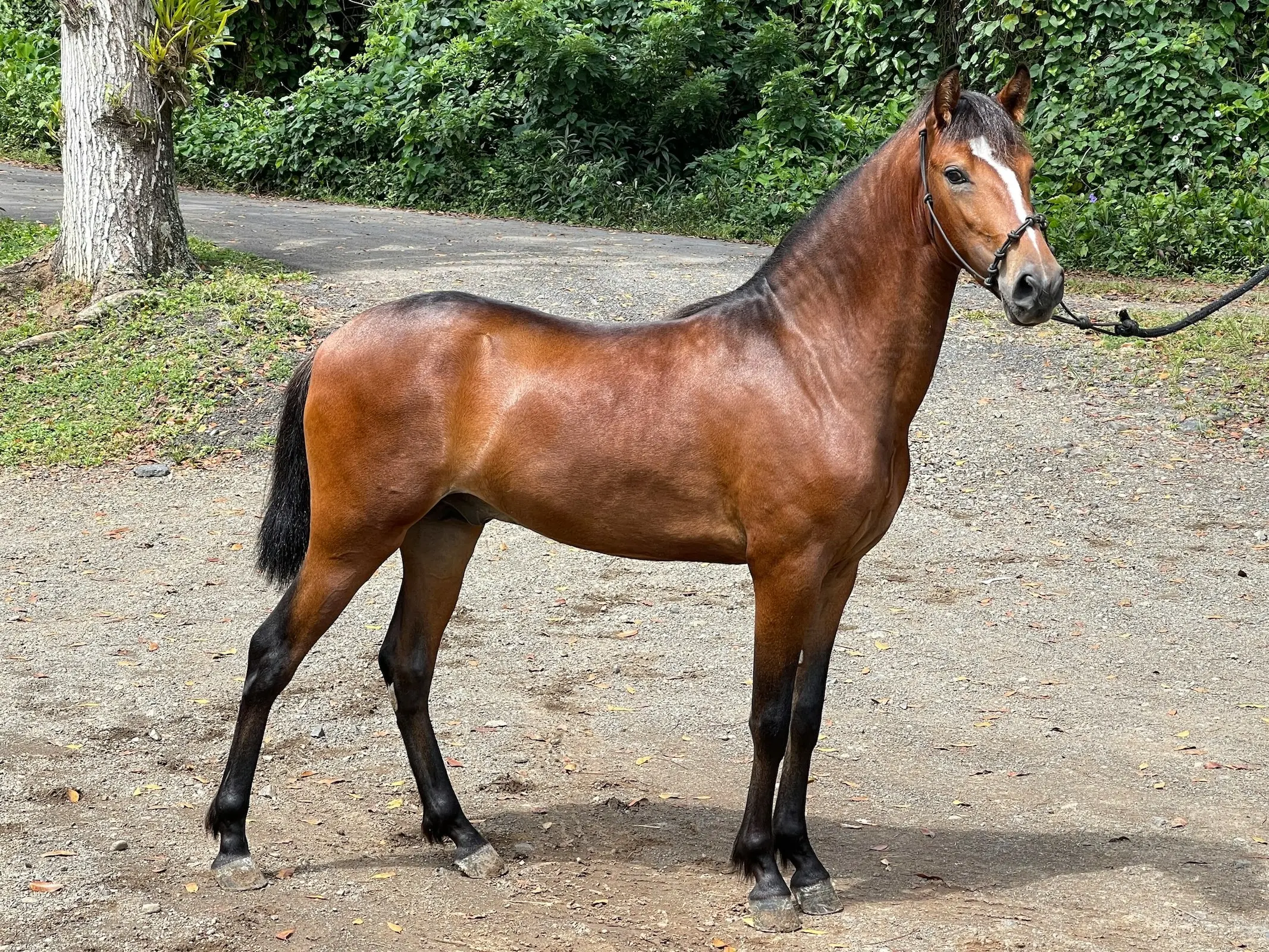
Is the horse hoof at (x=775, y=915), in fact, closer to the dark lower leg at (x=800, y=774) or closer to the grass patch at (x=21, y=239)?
the dark lower leg at (x=800, y=774)

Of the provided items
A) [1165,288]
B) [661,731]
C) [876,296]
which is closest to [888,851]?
[661,731]

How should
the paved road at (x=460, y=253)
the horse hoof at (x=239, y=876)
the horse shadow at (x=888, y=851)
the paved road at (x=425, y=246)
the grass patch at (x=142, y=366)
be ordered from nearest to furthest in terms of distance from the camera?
the horse hoof at (x=239, y=876)
the horse shadow at (x=888, y=851)
the grass patch at (x=142, y=366)
the paved road at (x=460, y=253)
the paved road at (x=425, y=246)

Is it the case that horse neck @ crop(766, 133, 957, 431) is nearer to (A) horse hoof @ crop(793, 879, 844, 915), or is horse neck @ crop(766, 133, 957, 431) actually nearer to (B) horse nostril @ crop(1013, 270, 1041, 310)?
(B) horse nostril @ crop(1013, 270, 1041, 310)

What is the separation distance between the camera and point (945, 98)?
3.57 meters

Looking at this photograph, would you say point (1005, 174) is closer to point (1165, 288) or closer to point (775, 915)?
point (775, 915)

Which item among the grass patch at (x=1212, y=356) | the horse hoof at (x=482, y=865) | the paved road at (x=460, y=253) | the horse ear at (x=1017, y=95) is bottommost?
the horse hoof at (x=482, y=865)

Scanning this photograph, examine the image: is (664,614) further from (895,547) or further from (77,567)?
(77,567)

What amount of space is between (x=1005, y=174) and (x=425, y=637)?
2.41 metres

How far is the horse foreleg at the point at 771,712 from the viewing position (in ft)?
12.5

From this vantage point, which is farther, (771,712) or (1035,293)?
(771,712)

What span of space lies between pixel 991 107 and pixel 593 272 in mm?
8935

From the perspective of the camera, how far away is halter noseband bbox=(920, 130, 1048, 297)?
3465 mm

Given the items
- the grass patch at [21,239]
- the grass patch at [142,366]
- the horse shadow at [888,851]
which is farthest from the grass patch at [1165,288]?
the grass patch at [21,239]

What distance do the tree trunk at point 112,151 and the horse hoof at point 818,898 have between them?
328 inches
